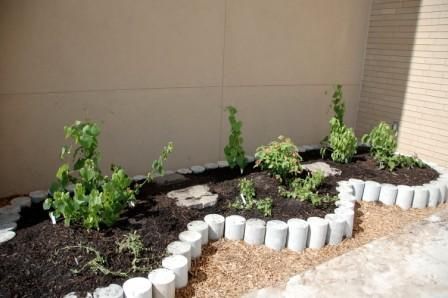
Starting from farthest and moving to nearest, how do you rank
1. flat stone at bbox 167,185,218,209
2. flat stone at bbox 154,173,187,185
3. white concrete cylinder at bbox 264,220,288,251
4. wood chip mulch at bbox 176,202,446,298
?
flat stone at bbox 154,173,187,185 < flat stone at bbox 167,185,218,209 < white concrete cylinder at bbox 264,220,288,251 < wood chip mulch at bbox 176,202,446,298

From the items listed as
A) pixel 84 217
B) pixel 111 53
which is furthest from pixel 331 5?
pixel 84 217

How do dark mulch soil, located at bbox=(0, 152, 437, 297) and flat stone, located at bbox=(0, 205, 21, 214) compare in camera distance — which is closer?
dark mulch soil, located at bbox=(0, 152, 437, 297)

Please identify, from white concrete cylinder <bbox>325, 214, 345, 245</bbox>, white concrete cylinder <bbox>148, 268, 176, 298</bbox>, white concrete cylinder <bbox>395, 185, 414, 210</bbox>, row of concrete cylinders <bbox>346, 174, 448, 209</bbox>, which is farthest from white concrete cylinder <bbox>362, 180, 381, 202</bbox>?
white concrete cylinder <bbox>148, 268, 176, 298</bbox>

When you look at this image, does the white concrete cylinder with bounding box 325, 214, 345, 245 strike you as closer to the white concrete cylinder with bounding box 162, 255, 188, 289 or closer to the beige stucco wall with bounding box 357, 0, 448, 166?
the white concrete cylinder with bounding box 162, 255, 188, 289

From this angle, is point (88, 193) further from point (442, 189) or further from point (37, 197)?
point (442, 189)

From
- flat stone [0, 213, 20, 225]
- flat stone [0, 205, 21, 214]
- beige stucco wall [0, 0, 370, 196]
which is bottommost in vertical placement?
flat stone [0, 213, 20, 225]

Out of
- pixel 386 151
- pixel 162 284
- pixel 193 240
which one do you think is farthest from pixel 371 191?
pixel 162 284

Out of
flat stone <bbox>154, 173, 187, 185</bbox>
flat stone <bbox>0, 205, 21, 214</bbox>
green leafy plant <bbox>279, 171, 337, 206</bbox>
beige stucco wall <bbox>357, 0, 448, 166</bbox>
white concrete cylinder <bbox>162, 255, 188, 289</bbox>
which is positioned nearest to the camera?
white concrete cylinder <bbox>162, 255, 188, 289</bbox>

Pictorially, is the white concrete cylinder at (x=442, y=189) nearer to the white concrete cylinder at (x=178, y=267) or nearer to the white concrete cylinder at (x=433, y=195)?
the white concrete cylinder at (x=433, y=195)

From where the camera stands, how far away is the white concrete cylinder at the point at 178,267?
7.92 ft

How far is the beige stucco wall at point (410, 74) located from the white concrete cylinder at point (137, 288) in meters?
4.46

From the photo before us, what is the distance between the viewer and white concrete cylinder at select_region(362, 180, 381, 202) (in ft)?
13.0

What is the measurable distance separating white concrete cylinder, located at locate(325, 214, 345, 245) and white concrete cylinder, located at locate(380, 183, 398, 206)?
1015 millimetres

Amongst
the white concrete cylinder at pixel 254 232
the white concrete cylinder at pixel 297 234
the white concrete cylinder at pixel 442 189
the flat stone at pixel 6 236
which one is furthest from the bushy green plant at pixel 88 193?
the white concrete cylinder at pixel 442 189
